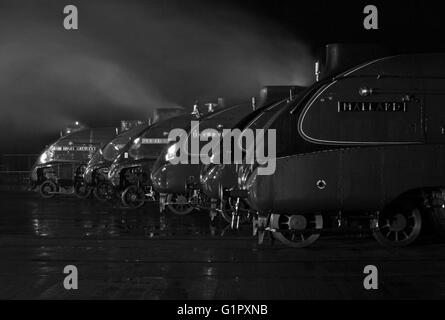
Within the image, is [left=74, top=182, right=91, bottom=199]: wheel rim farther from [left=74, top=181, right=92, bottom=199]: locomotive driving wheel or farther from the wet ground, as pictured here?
the wet ground

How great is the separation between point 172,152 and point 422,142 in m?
9.95

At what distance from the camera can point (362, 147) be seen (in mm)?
14602

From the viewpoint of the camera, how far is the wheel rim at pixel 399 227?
15180 millimetres

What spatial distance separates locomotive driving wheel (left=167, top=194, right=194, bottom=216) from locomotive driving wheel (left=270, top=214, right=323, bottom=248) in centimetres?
881

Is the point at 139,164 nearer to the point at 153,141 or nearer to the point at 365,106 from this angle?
the point at 153,141

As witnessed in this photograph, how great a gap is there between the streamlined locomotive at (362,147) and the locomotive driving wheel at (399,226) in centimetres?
23

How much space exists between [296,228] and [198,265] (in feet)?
7.38

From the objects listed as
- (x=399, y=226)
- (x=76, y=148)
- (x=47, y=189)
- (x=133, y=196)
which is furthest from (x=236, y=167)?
(x=47, y=189)

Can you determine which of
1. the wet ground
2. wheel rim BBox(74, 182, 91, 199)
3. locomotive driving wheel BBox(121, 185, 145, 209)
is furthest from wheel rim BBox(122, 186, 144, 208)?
wheel rim BBox(74, 182, 91, 199)

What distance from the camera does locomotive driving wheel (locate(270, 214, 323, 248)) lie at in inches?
587

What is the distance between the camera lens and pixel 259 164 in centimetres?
1477
